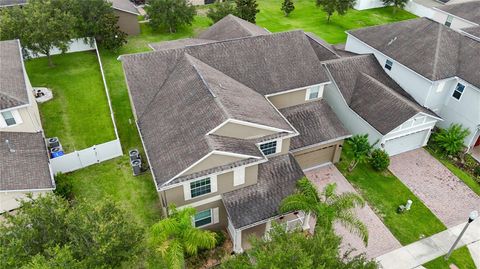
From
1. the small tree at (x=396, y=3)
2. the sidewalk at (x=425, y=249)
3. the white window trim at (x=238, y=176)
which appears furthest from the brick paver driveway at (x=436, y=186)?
the small tree at (x=396, y=3)

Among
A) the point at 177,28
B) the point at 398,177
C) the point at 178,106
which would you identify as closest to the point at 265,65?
the point at 178,106

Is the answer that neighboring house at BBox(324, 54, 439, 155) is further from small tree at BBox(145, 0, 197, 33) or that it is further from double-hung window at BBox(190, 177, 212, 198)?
small tree at BBox(145, 0, 197, 33)

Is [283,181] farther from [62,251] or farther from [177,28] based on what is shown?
[177,28]

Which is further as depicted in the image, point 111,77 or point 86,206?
point 111,77

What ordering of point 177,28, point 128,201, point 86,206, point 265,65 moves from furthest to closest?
1. point 177,28
2. point 265,65
3. point 128,201
4. point 86,206

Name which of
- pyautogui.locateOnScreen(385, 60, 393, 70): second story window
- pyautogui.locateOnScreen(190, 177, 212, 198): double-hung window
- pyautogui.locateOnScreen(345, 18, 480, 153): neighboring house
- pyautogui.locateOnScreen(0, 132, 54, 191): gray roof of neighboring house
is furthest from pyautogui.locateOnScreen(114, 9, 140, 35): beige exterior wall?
pyautogui.locateOnScreen(190, 177, 212, 198): double-hung window

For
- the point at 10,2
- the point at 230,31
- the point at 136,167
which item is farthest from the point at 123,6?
the point at 136,167
